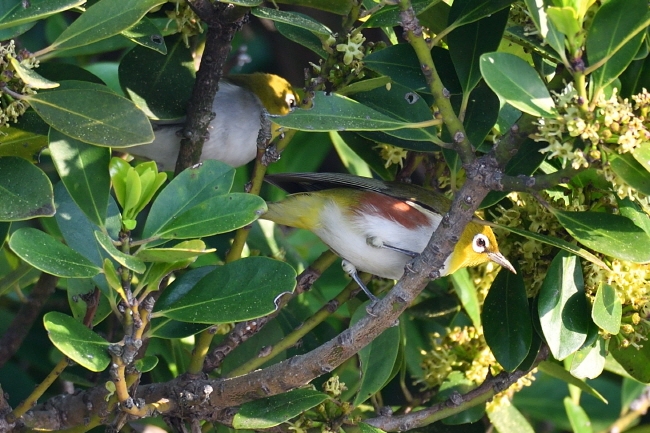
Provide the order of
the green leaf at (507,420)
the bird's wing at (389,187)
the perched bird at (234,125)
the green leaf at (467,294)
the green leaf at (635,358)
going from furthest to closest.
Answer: the perched bird at (234,125), the green leaf at (507,420), the bird's wing at (389,187), the green leaf at (467,294), the green leaf at (635,358)

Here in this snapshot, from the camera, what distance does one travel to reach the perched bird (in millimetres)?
3369

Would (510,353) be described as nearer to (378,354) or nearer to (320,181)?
(378,354)

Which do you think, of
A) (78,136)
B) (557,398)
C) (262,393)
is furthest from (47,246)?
(557,398)

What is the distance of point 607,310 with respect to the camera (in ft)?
6.61

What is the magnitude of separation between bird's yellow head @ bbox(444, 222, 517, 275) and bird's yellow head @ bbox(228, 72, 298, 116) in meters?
1.35

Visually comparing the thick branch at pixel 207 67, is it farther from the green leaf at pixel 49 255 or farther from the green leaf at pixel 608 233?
the green leaf at pixel 608 233

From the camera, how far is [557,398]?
353cm

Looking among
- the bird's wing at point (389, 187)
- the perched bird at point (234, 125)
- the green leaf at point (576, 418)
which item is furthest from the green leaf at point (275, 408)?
the perched bird at point (234, 125)

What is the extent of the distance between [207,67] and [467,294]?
1.06m

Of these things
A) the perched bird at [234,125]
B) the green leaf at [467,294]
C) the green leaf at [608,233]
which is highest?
the green leaf at [608,233]

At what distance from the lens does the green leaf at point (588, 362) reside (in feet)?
7.06

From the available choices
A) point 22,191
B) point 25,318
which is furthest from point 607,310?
point 25,318

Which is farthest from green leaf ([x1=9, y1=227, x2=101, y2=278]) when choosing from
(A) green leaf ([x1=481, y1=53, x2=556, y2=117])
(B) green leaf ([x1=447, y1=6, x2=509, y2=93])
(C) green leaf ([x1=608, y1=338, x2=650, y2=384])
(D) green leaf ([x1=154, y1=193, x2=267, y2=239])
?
(C) green leaf ([x1=608, y1=338, x2=650, y2=384])

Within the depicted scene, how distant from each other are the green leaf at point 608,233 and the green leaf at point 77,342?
43.5 inches
